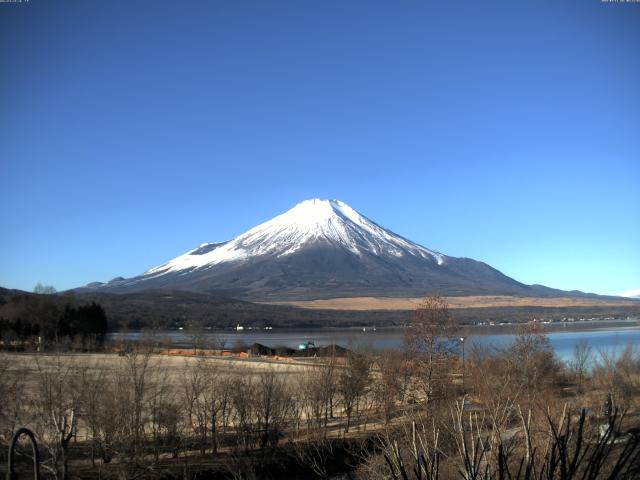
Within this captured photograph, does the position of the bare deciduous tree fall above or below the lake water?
above

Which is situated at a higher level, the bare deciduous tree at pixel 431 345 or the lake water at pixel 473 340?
the bare deciduous tree at pixel 431 345

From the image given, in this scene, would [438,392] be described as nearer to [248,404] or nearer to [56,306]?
[248,404]

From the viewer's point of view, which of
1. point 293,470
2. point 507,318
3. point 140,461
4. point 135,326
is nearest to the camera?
point 140,461

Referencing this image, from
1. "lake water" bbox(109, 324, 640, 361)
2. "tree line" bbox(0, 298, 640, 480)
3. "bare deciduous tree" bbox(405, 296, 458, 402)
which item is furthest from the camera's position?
"lake water" bbox(109, 324, 640, 361)

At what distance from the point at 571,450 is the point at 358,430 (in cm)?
1698

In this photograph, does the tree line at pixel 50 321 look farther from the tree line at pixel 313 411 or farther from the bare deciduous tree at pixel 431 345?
the bare deciduous tree at pixel 431 345

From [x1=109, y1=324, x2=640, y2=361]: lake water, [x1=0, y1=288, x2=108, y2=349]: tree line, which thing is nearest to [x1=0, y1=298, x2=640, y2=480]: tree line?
[x1=109, y1=324, x2=640, y2=361]: lake water

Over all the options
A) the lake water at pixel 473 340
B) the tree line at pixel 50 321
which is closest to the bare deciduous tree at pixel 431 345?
the lake water at pixel 473 340

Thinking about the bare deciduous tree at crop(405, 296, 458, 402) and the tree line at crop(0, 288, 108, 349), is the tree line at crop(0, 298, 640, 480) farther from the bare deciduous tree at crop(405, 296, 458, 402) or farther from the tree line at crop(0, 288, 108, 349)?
the tree line at crop(0, 288, 108, 349)

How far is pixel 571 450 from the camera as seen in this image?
1258 centimetres

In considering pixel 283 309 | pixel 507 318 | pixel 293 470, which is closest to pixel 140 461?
pixel 293 470

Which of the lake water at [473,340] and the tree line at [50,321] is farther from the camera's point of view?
the tree line at [50,321]

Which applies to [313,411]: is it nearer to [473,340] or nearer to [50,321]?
[473,340]

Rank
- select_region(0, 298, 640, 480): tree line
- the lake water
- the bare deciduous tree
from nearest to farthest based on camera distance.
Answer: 1. select_region(0, 298, 640, 480): tree line
2. the bare deciduous tree
3. the lake water
